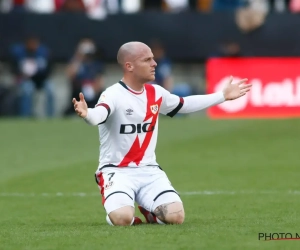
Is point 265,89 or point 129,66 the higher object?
point 129,66

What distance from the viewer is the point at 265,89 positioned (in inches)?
952

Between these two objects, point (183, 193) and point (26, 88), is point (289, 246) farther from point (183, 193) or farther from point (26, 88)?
point (26, 88)

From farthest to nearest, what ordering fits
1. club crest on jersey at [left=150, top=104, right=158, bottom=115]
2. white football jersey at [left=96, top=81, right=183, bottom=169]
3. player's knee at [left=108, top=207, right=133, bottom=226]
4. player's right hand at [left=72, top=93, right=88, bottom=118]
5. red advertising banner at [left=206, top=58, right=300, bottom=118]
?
red advertising banner at [left=206, top=58, right=300, bottom=118]
club crest on jersey at [left=150, top=104, right=158, bottom=115]
white football jersey at [left=96, top=81, right=183, bottom=169]
player's knee at [left=108, top=207, right=133, bottom=226]
player's right hand at [left=72, top=93, right=88, bottom=118]

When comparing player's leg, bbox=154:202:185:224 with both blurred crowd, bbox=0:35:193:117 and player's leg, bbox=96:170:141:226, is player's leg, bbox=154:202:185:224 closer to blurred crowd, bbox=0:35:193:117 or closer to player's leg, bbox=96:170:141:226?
player's leg, bbox=96:170:141:226

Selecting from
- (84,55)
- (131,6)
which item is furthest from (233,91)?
(131,6)

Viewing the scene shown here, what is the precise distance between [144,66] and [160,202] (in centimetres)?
143

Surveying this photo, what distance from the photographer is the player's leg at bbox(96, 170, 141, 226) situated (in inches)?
381

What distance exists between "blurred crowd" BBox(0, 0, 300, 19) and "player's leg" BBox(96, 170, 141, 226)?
16.8 m

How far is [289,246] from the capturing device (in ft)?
26.3

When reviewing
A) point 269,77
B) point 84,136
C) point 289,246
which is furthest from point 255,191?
point 269,77

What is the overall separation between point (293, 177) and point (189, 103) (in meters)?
4.16

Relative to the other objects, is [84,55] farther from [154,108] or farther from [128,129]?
[128,129]

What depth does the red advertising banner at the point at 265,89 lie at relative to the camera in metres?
24.0

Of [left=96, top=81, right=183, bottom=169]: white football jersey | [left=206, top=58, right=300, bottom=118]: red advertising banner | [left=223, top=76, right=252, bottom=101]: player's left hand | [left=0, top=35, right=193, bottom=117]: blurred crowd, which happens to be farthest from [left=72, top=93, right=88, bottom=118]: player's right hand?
[left=0, top=35, right=193, bottom=117]: blurred crowd
